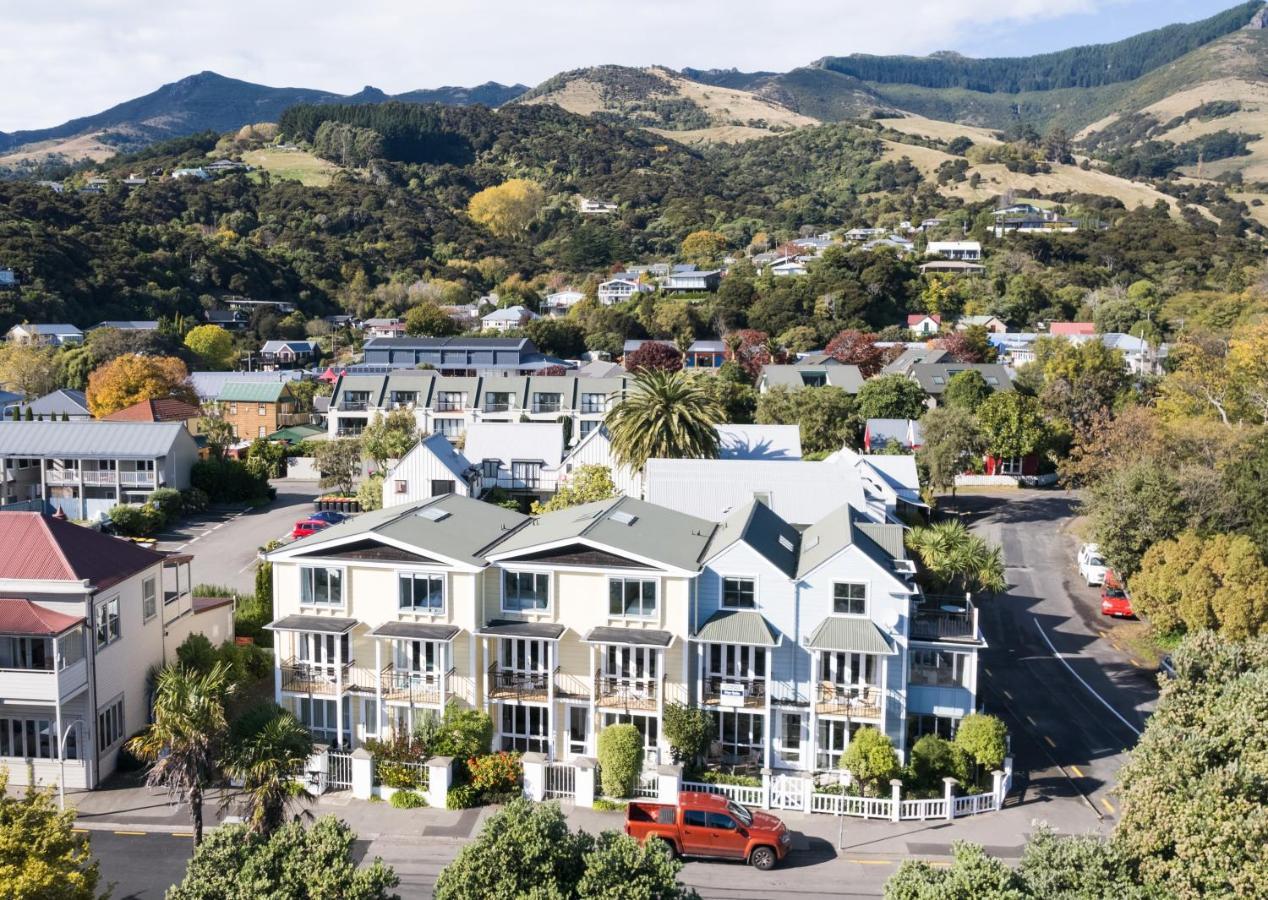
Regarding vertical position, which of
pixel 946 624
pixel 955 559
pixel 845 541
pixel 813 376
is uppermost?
pixel 813 376

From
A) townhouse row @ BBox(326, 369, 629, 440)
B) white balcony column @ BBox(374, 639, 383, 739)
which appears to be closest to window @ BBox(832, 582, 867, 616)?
white balcony column @ BBox(374, 639, 383, 739)

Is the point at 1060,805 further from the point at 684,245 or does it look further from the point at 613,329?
the point at 684,245

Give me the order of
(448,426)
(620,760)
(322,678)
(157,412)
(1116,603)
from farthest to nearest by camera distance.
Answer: (448,426) < (157,412) < (1116,603) < (322,678) < (620,760)

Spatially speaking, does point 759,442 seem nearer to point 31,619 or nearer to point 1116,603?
point 1116,603

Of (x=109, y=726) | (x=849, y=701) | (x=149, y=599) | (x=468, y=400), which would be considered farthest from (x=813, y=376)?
(x=109, y=726)

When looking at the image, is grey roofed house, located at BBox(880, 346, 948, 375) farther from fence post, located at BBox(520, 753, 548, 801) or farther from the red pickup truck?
the red pickup truck

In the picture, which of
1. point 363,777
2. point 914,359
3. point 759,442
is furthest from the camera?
point 914,359

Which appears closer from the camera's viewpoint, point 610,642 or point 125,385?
point 610,642
